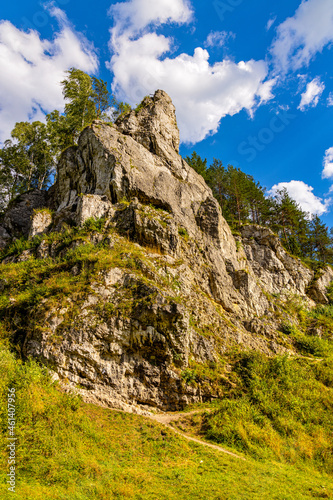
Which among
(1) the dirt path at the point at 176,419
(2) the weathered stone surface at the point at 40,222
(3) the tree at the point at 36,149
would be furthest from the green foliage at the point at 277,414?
(3) the tree at the point at 36,149

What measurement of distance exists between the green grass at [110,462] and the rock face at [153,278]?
7.00ft

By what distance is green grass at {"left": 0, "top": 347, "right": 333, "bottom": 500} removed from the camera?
786 cm

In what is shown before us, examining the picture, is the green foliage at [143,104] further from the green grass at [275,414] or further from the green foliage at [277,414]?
the green foliage at [277,414]

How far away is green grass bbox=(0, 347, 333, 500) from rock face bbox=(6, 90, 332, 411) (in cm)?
213

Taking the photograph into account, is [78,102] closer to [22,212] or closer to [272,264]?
[22,212]

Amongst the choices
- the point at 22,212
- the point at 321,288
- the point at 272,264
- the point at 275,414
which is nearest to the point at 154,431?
the point at 275,414

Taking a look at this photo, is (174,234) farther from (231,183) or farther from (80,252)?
(231,183)

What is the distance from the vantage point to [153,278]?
19141 millimetres

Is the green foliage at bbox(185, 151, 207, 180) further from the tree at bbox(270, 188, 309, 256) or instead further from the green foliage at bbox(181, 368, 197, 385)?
the green foliage at bbox(181, 368, 197, 385)

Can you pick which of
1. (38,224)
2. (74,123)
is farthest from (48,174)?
(38,224)

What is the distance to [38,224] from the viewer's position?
1038 inches

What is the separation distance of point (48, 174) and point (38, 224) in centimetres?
1981

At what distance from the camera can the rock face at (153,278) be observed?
47.9 ft

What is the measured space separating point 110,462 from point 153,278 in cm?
1141
